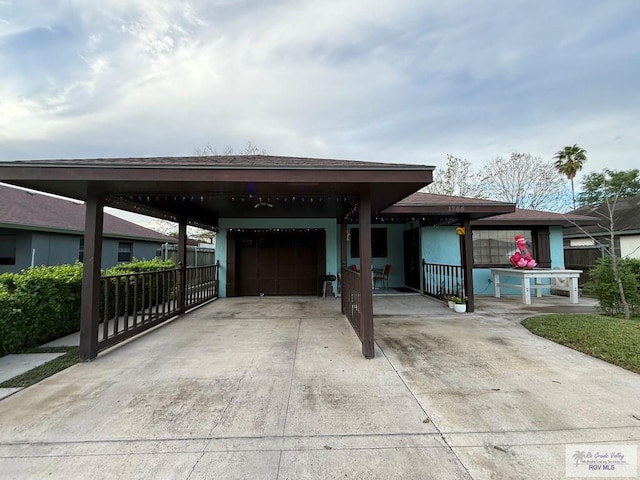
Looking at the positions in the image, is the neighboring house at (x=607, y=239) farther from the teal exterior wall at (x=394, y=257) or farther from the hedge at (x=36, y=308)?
the hedge at (x=36, y=308)

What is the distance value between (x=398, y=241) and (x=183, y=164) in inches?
331

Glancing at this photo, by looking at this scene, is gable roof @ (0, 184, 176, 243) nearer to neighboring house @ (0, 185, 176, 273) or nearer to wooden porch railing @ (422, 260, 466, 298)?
neighboring house @ (0, 185, 176, 273)

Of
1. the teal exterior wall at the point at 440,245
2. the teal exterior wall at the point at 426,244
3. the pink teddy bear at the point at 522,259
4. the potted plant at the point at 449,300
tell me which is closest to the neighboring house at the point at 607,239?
the teal exterior wall at the point at 426,244

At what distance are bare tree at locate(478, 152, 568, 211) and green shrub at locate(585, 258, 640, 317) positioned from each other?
13461mm

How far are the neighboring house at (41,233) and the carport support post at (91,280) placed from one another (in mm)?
7352

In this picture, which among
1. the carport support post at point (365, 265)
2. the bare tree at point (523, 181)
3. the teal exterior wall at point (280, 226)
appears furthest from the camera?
the bare tree at point (523, 181)

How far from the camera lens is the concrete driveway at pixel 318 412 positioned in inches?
70.2

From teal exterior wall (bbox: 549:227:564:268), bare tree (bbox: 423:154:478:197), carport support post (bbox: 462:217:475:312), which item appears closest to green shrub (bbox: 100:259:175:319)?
carport support post (bbox: 462:217:475:312)

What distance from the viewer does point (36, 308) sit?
4156 mm

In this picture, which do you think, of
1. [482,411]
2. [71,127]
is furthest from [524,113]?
[71,127]

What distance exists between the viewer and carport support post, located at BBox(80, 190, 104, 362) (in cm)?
364

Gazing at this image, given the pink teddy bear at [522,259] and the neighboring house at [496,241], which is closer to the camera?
the pink teddy bear at [522,259]

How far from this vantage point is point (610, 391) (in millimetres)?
2715

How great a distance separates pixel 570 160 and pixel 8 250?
27899mm
